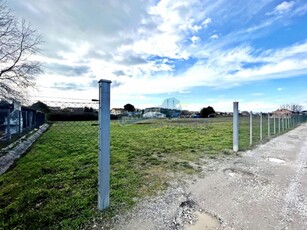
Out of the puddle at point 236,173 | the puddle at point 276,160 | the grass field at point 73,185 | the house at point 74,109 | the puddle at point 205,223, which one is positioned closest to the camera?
the puddle at point 205,223

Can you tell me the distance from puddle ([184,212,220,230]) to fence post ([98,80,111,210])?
1.18 metres

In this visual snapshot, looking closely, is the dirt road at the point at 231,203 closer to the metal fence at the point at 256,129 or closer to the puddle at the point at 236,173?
the puddle at the point at 236,173

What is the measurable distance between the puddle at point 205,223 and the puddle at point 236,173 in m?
2.01

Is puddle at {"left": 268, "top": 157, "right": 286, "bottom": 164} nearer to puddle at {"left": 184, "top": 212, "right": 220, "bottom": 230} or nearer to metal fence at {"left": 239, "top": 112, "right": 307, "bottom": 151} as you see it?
metal fence at {"left": 239, "top": 112, "right": 307, "bottom": 151}

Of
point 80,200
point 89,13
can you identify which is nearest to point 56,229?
point 80,200


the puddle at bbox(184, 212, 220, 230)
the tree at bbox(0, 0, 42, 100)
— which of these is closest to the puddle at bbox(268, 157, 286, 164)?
the puddle at bbox(184, 212, 220, 230)

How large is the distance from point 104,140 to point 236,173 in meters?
3.34

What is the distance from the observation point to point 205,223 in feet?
8.36

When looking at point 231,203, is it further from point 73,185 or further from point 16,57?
point 16,57

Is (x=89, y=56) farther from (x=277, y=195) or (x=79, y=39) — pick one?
(x=277, y=195)

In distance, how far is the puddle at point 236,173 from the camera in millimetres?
4496

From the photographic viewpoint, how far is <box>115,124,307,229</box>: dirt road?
2.52 m

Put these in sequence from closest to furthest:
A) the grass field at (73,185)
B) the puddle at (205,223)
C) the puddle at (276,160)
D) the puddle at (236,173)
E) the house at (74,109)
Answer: the puddle at (205,223)
the grass field at (73,185)
the house at (74,109)
the puddle at (236,173)
the puddle at (276,160)

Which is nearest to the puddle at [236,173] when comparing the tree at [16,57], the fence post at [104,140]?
the fence post at [104,140]
